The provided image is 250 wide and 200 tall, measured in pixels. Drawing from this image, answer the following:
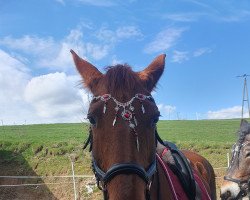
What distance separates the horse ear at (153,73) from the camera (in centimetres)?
289

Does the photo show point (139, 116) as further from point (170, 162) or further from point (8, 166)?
point (8, 166)

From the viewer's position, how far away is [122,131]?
245 cm

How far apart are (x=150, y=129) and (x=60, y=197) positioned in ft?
60.7

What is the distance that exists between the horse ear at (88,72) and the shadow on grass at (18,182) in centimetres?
1697

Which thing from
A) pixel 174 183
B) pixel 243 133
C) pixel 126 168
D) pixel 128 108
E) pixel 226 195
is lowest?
pixel 226 195

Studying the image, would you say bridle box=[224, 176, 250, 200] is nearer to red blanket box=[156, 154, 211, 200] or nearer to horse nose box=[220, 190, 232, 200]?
horse nose box=[220, 190, 232, 200]

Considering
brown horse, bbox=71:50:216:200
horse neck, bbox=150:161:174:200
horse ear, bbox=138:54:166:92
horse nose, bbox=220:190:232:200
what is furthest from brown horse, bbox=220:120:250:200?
horse ear, bbox=138:54:166:92

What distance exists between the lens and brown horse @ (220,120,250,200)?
294 inches

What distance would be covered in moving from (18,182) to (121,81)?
67.9 feet

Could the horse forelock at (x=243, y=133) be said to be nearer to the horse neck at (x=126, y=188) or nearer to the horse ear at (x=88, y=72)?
the horse ear at (x=88, y=72)

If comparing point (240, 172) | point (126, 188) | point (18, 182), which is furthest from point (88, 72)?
point (18, 182)

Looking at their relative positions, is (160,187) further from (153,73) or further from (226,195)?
(226,195)

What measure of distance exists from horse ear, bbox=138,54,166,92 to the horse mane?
0.14 metres

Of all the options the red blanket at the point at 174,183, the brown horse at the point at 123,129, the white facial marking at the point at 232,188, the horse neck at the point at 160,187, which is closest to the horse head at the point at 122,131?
the brown horse at the point at 123,129
